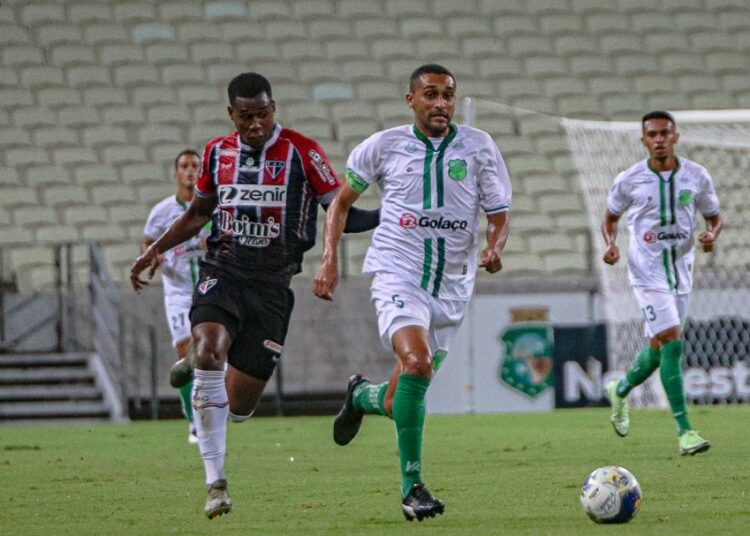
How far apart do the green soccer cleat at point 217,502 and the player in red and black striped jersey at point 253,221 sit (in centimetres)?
80

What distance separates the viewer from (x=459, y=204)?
265 inches

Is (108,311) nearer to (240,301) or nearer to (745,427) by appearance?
(745,427)

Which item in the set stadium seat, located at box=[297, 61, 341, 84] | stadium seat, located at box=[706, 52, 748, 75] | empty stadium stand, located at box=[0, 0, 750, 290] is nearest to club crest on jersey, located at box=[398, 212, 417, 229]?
empty stadium stand, located at box=[0, 0, 750, 290]

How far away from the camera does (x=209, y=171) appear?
711 centimetres

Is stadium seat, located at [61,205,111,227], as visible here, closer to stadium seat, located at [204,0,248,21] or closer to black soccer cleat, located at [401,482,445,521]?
stadium seat, located at [204,0,248,21]

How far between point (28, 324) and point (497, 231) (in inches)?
446

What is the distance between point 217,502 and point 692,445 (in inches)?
162

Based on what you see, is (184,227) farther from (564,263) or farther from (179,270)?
(564,263)

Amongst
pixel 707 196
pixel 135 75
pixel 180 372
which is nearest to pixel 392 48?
pixel 135 75

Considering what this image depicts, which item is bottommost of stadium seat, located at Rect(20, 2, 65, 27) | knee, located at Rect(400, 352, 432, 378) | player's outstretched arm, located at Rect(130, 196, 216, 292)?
knee, located at Rect(400, 352, 432, 378)

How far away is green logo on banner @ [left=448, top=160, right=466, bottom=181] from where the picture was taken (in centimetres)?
671

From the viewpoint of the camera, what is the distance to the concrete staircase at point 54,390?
16219mm

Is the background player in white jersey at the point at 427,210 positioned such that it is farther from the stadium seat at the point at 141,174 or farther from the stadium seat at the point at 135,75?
the stadium seat at the point at 135,75

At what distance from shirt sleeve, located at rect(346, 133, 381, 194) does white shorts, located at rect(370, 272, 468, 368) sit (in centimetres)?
42
